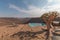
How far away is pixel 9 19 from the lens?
62.2 feet

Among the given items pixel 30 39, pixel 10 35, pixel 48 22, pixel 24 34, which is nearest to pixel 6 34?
pixel 10 35

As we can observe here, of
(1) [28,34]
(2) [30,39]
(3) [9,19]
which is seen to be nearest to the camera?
(2) [30,39]

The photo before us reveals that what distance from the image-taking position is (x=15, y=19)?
18.1 m

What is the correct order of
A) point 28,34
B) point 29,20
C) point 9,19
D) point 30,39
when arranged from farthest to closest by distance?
1. point 9,19
2. point 29,20
3. point 28,34
4. point 30,39

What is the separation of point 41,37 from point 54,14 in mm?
1840

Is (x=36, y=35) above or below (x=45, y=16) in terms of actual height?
below

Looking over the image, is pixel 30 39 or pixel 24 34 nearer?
pixel 30 39

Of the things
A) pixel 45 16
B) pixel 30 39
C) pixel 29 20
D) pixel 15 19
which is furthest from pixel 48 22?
pixel 15 19

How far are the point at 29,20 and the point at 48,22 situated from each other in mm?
8611

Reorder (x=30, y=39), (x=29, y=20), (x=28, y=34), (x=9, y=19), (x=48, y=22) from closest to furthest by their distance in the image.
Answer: (x=30, y=39) → (x=28, y=34) → (x=48, y=22) → (x=29, y=20) → (x=9, y=19)

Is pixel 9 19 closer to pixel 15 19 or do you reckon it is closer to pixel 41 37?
pixel 15 19

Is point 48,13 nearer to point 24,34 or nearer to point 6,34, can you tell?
point 24,34

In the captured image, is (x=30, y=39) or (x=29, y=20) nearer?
(x=30, y=39)

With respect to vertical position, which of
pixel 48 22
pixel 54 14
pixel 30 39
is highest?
pixel 54 14
